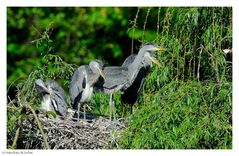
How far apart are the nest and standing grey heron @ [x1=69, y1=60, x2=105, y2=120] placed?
0.28m

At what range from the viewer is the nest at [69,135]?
20.9ft

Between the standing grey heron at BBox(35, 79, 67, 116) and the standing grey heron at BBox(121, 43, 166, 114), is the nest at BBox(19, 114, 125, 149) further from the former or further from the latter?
the standing grey heron at BBox(121, 43, 166, 114)

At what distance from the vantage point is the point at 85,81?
6.83 m

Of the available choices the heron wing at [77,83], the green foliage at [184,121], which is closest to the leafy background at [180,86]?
the green foliage at [184,121]

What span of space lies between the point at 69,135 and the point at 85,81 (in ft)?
1.77

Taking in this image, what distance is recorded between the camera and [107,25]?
11086 mm

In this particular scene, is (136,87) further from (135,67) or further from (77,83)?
(77,83)

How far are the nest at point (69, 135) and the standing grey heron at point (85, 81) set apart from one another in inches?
10.8

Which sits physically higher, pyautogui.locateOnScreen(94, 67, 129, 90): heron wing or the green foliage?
pyautogui.locateOnScreen(94, 67, 129, 90): heron wing

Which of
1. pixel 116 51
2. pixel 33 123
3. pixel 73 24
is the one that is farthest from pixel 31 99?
pixel 73 24

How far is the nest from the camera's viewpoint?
636 centimetres

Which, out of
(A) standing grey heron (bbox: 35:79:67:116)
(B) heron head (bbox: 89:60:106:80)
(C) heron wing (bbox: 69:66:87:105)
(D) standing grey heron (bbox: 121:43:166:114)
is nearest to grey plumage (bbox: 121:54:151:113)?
(D) standing grey heron (bbox: 121:43:166:114)

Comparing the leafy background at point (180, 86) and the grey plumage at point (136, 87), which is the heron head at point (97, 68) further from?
the leafy background at point (180, 86)

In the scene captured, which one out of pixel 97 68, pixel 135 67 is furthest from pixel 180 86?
pixel 97 68
